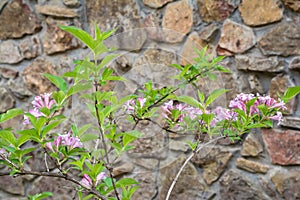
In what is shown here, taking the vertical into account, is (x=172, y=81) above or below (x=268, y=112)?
below

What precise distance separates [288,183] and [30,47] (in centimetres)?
143

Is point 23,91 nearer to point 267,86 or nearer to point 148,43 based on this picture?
point 148,43

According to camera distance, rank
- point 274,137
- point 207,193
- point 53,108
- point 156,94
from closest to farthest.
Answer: point 53,108 < point 156,94 < point 274,137 < point 207,193

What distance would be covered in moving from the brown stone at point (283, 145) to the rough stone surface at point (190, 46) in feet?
1.45

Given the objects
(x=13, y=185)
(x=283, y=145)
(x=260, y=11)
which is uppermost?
(x=260, y=11)

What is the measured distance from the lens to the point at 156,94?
3.30ft

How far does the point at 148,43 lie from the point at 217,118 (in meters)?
0.92

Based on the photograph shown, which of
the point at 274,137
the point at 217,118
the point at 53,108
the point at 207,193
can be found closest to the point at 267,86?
the point at 274,137

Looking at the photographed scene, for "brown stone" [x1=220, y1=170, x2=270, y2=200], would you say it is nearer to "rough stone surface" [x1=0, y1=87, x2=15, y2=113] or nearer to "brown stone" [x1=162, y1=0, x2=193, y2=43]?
"brown stone" [x1=162, y1=0, x2=193, y2=43]

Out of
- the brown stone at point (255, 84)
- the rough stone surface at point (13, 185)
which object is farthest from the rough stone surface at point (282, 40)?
the rough stone surface at point (13, 185)

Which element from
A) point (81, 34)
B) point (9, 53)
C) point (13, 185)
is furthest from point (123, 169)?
point (81, 34)

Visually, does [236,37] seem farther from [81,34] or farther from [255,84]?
[81,34]

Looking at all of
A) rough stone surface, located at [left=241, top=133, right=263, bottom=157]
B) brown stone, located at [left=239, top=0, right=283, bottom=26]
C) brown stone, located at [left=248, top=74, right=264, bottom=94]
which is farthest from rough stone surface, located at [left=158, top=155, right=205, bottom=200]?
brown stone, located at [left=239, top=0, right=283, bottom=26]

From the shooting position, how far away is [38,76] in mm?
2232
